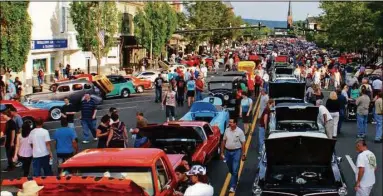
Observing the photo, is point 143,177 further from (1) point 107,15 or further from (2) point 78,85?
(1) point 107,15

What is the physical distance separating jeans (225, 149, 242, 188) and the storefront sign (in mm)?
33358

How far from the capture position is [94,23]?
46031 mm

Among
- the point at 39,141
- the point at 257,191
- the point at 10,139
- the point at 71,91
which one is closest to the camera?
the point at 257,191

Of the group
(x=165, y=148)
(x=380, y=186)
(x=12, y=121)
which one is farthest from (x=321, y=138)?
(x=12, y=121)

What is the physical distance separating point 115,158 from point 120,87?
2729 cm

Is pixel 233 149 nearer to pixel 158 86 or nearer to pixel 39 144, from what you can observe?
pixel 39 144

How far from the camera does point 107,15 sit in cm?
4703

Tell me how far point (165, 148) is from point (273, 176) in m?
3.31

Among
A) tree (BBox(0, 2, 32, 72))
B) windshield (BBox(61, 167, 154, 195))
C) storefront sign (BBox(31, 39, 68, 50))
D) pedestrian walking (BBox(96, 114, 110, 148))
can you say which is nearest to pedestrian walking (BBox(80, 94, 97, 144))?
pedestrian walking (BBox(96, 114, 110, 148))

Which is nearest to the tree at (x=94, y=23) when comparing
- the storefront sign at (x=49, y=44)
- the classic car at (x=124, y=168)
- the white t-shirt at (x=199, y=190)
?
the storefront sign at (x=49, y=44)

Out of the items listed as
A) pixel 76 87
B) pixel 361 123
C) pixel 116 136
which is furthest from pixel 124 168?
pixel 76 87

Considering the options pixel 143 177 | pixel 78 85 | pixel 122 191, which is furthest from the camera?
pixel 78 85

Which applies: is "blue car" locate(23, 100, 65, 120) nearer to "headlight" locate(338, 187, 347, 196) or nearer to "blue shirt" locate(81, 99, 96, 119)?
"blue shirt" locate(81, 99, 96, 119)

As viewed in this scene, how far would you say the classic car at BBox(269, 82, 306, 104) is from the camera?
23112 millimetres
